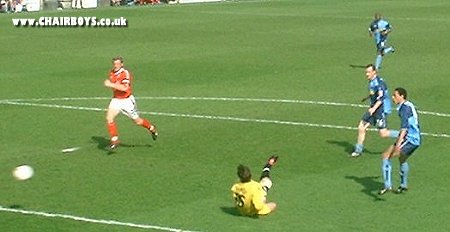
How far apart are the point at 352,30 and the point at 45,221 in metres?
43.5

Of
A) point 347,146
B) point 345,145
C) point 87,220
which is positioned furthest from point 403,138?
point 87,220

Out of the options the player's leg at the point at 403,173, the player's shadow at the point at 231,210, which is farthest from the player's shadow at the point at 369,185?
the player's shadow at the point at 231,210

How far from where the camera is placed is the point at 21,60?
1858 inches

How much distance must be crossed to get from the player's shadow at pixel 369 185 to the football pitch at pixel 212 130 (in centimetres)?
4

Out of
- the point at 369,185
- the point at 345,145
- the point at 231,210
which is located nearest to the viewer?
the point at 231,210

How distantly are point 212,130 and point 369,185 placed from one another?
755cm

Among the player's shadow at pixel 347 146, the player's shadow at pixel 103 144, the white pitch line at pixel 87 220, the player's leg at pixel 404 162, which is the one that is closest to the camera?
the white pitch line at pixel 87 220

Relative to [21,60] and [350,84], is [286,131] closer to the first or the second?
[350,84]

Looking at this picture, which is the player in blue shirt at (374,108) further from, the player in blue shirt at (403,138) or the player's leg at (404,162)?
the player in blue shirt at (403,138)

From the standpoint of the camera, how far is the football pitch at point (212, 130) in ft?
66.7

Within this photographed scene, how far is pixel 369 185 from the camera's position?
22.6 meters

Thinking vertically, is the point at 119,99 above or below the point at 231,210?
above

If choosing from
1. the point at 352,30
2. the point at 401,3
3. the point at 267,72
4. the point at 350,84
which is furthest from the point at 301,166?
the point at 401,3

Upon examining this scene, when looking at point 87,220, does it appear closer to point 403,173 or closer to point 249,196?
point 249,196
